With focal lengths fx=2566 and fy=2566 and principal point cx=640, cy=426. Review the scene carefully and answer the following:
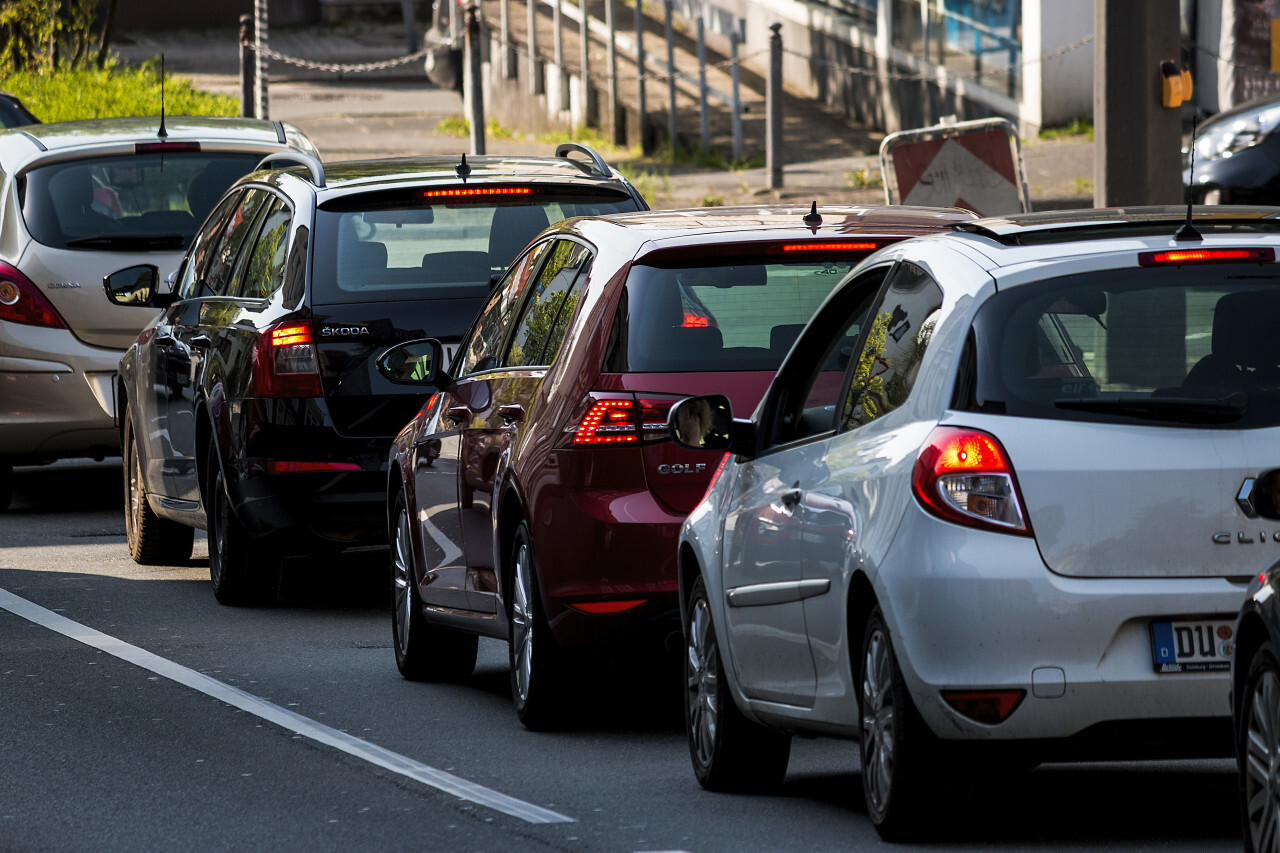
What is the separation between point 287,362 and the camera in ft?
34.0

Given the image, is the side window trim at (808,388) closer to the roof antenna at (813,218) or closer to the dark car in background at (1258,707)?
the roof antenna at (813,218)

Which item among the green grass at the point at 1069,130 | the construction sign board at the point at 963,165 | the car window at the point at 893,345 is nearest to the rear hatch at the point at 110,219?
the construction sign board at the point at 963,165

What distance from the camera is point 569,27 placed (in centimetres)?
3584

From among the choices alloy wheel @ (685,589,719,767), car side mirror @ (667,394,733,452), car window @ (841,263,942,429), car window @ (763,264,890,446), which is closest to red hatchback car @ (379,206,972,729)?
alloy wheel @ (685,589,719,767)

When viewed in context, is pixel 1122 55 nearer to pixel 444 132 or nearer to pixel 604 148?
pixel 604 148

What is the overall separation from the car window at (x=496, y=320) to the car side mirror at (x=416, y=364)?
10 cm

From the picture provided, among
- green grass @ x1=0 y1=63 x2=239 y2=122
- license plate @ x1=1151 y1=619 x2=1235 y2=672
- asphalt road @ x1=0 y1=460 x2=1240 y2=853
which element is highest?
green grass @ x1=0 y1=63 x2=239 y2=122

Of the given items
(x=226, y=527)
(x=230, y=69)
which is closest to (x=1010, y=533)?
(x=226, y=527)

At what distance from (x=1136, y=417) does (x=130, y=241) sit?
9.20 meters

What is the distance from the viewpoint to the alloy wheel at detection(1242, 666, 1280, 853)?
4.94 meters

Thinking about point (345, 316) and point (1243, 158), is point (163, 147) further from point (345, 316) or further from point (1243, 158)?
point (1243, 158)

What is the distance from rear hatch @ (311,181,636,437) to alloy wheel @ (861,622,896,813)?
4.52 m

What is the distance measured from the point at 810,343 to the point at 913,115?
848 inches

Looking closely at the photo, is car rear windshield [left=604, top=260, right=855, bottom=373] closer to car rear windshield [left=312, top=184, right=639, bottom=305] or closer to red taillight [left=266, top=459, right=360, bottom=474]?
car rear windshield [left=312, top=184, right=639, bottom=305]
